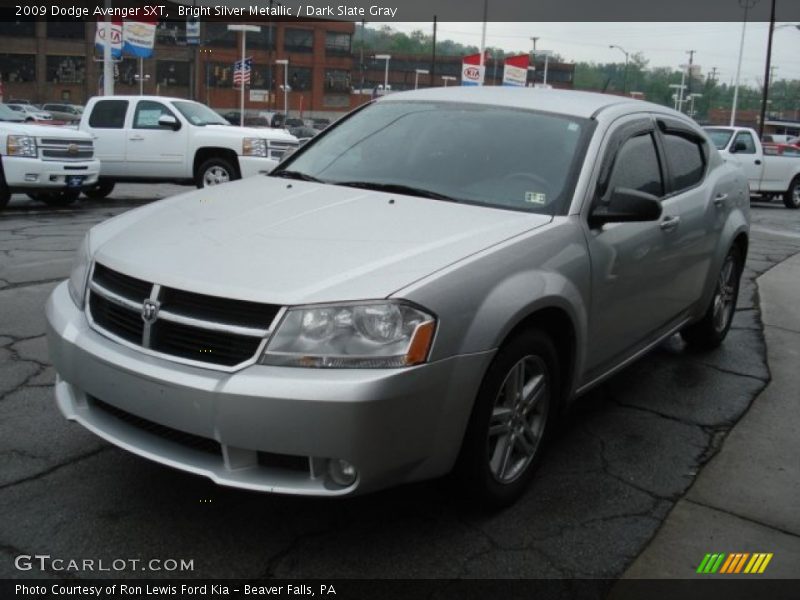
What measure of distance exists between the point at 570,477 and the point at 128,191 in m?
14.6

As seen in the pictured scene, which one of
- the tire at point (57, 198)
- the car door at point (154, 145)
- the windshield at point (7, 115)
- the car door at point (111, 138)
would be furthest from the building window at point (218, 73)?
the tire at point (57, 198)

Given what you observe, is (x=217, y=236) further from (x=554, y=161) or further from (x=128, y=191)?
(x=128, y=191)

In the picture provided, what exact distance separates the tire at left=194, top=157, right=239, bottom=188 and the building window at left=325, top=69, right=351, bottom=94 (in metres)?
75.6


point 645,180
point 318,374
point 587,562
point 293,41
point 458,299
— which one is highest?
point 293,41

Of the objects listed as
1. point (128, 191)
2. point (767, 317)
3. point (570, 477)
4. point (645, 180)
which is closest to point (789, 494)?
point (570, 477)

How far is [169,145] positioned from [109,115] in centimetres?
132

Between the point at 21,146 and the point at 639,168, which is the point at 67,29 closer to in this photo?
the point at 21,146

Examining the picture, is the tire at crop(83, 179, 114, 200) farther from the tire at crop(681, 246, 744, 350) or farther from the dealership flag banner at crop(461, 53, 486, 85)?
the dealership flag banner at crop(461, 53, 486, 85)

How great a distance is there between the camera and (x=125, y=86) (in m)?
78.8

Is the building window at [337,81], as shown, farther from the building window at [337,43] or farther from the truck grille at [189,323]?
the truck grille at [189,323]

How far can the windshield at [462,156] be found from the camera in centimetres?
363

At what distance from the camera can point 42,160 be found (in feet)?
37.6

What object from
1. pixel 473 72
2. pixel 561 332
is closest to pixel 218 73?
pixel 473 72

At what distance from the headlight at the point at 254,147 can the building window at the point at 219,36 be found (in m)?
67.8
